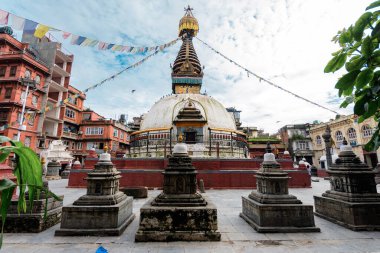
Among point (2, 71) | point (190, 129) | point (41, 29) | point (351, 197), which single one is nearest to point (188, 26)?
point (190, 129)

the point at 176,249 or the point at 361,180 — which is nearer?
the point at 176,249

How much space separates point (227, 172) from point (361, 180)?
28.0 feet

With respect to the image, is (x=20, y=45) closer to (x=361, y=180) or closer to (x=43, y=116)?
(x=43, y=116)

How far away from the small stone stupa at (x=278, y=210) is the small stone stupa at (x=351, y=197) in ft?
4.03

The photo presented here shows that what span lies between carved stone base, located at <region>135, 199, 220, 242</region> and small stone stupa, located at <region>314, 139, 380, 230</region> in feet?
13.6

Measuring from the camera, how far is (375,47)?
1.91 metres

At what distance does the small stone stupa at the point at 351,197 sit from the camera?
6.06m

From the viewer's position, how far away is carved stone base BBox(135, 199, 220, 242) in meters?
5.21

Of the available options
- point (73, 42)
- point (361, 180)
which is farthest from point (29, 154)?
point (73, 42)

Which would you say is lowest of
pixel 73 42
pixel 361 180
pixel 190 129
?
pixel 361 180

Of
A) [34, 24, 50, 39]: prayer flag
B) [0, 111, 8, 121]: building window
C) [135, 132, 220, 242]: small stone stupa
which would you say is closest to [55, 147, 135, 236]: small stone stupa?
[135, 132, 220, 242]: small stone stupa

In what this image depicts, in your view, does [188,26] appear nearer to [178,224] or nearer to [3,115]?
[3,115]

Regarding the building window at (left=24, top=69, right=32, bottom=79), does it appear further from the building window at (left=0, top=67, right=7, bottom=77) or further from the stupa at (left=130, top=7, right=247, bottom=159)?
the stupa at (left=130, top=7, right=247, bottom=159)

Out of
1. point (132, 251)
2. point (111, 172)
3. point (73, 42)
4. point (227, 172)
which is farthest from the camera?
point (227, 172)
